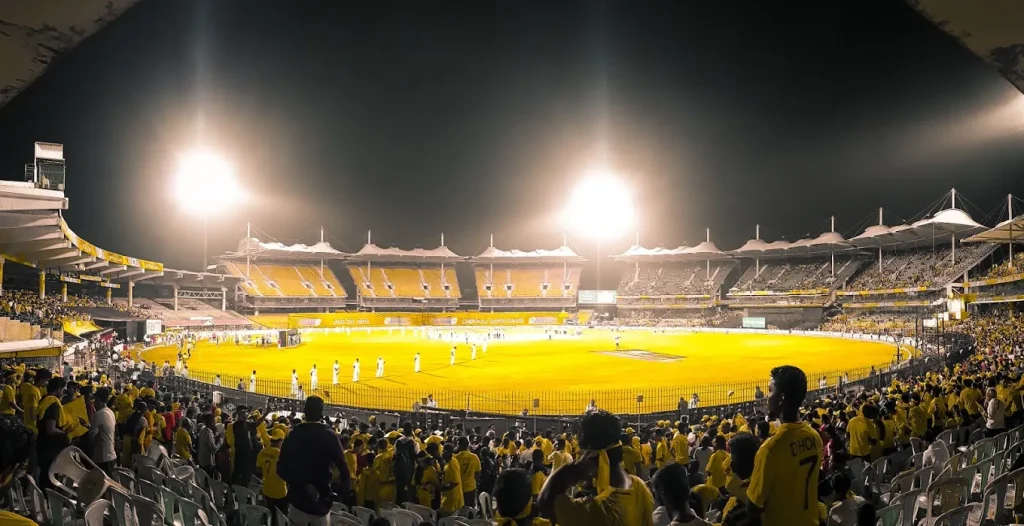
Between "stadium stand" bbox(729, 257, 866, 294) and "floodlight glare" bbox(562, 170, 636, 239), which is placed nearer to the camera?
"stadium stand" bbox(729, 257, 866, 294)

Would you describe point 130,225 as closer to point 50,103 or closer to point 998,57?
point 50,103

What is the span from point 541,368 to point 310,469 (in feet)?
102

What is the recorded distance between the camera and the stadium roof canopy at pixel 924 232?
60969 millimetres

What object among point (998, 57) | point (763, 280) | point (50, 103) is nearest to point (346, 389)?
point (998, 57)

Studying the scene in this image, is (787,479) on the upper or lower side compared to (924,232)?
lower

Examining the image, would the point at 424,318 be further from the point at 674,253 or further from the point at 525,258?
the point at 674,253

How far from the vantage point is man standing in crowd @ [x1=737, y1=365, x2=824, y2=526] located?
3416 millimetres

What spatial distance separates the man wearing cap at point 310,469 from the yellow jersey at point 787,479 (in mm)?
3427

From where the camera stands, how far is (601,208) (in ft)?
331

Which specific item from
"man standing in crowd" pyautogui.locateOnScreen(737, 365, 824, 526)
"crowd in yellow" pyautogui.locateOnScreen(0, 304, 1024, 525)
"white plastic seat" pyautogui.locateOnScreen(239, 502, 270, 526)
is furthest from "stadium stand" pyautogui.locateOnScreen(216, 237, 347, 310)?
"man standing in crowd" pyautogui.locateOnScreen(737, 365, 824, 526)

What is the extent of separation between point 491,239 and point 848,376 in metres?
92.7

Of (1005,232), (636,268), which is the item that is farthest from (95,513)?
(636,268)

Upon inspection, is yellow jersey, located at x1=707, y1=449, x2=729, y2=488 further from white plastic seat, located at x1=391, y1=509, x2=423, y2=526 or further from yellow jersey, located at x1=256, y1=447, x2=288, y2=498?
yellow jersey, located at x1=256, y1=447, x2=288, y2=498

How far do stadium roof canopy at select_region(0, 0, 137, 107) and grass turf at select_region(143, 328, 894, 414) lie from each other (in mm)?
19241
